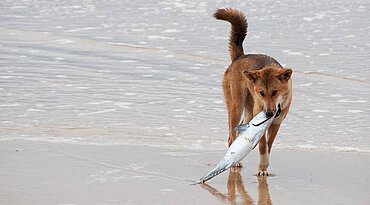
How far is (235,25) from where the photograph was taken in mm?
7035

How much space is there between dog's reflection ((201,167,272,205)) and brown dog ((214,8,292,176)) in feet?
0.63

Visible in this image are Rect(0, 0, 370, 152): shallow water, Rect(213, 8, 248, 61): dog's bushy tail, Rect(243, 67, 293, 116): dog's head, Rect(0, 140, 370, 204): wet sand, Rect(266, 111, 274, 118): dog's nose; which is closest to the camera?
Rect(0, 140, 370, 204): wet sand

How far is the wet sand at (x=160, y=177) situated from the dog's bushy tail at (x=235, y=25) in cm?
91

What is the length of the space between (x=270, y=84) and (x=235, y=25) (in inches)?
42.1

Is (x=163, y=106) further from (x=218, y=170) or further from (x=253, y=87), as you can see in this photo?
(x=218, y=170)

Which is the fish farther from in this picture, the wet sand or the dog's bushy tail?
the dog's bushy tail

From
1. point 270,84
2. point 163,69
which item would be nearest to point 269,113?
point 270,84

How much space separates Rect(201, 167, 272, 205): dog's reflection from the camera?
527 centimetres

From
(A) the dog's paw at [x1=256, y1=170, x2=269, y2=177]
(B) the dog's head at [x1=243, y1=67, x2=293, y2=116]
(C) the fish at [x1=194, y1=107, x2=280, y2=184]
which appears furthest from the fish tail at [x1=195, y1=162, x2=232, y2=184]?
(B) the dog's head at [x1=243, y1=67, x2=293, y2=116]

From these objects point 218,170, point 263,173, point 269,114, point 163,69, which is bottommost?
point 163,69

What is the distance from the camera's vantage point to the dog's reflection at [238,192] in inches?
207

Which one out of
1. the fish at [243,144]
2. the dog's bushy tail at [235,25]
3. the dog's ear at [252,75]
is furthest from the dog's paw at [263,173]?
the dog's bushy tail at [235,25]

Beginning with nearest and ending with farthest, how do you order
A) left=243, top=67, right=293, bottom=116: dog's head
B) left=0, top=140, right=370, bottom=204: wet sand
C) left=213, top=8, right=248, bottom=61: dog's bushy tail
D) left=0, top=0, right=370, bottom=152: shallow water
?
left=0, top=140, right=370, bottom=204: wet sand < left=243, top=67, right=293, bottom=116: dog's head < left=213, top=8, right=248, bottom=61: dog's bushy tail < left=0, top=0, right=370, bottom=152: shallow water

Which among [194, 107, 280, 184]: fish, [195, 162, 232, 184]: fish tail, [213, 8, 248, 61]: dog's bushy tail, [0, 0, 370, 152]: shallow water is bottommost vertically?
[0, 0, 370, 152]: shallow water
